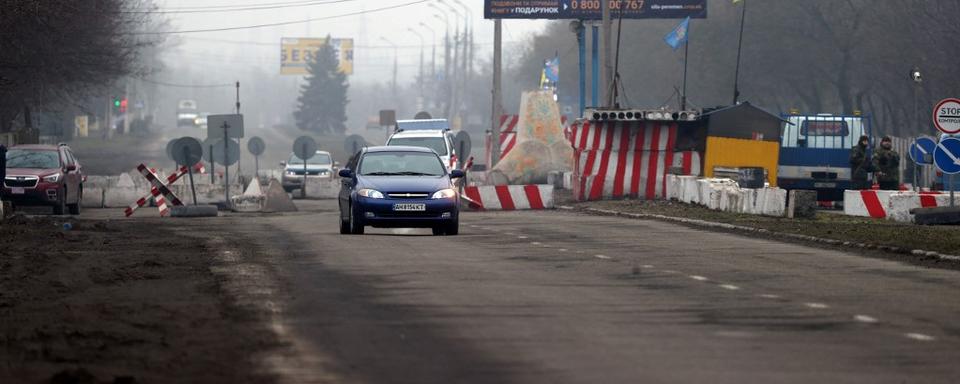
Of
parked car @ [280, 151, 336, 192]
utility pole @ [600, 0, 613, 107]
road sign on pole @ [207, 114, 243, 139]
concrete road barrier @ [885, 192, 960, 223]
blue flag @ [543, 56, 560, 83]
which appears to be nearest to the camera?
concrete road barrier @ [885, 192, 960, 223]

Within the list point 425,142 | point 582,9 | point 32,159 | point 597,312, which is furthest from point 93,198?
point 597,312

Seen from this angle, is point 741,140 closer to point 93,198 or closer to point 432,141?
point 432,141

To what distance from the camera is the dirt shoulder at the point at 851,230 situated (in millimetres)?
19719

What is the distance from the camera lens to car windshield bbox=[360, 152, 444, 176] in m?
24.3

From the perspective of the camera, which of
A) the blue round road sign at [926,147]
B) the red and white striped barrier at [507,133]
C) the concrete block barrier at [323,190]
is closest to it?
the blue round road sign at [926,147]

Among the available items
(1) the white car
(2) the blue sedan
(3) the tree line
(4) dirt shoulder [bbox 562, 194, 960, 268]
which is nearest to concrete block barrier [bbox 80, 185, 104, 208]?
(3) the tree line

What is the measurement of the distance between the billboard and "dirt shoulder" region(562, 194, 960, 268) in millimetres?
21697

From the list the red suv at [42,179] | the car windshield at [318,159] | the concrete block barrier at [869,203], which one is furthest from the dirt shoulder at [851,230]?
the car windshield at [318,159]

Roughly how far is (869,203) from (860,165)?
19.4 ft

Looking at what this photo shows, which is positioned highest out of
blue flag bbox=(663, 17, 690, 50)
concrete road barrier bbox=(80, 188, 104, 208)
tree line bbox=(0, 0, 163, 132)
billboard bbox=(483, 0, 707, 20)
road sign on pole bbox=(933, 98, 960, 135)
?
billboard bbox=(483, 0, 707, 20)

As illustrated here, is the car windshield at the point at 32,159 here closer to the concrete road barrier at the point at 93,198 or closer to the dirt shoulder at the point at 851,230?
the concrete road barrier at the point at 93,198

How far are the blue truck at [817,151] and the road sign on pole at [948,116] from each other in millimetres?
10954

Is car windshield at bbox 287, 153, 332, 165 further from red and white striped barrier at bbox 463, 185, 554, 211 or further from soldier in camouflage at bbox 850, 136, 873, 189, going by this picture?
soldier in camouflage at bbox 850, 136, 873, 189

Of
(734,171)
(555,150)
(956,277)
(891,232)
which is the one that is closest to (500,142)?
(555,150)
